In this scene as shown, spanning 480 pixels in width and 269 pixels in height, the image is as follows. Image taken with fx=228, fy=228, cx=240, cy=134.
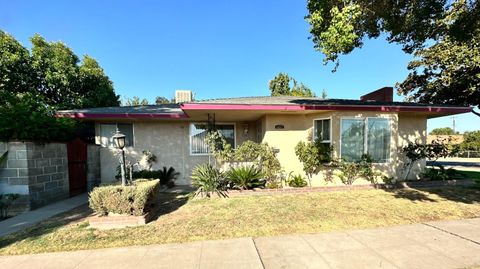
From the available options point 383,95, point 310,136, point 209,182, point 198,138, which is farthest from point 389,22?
point 198,138

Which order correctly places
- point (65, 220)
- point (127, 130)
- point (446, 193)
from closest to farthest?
point (65, 220), point (446, 193), point (127, 130)

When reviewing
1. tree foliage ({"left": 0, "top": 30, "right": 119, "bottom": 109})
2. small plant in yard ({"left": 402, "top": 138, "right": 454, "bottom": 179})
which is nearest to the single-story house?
small plant in yard ({"left": 402, "top": 138, "right": 454, "bottom": 179})

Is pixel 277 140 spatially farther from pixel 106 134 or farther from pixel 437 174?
pixel 106 134

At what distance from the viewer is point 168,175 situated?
364 inches

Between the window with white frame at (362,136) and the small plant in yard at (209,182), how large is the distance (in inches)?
166

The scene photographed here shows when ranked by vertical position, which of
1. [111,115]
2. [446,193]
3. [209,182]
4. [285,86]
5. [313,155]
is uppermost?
[285,86]

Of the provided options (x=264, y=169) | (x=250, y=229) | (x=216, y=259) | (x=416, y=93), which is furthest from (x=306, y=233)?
(x=416, y=93)

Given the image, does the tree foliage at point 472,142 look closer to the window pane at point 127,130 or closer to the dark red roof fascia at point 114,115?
the dark red roof fascia at point 114,115

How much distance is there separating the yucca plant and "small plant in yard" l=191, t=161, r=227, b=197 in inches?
11.7

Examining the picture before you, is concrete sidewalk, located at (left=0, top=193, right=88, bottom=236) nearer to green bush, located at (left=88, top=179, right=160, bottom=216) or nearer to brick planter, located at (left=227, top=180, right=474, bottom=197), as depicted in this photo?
green bush, located at (left=88, top=179, right=160, bottom=216)

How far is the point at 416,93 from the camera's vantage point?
18.1 m

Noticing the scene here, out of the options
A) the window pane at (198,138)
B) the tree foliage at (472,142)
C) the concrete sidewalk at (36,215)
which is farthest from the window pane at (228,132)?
the tree foliage at (472,142)

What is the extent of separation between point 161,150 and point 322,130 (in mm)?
6431

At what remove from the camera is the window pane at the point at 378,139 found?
Result: 788 centimetres
